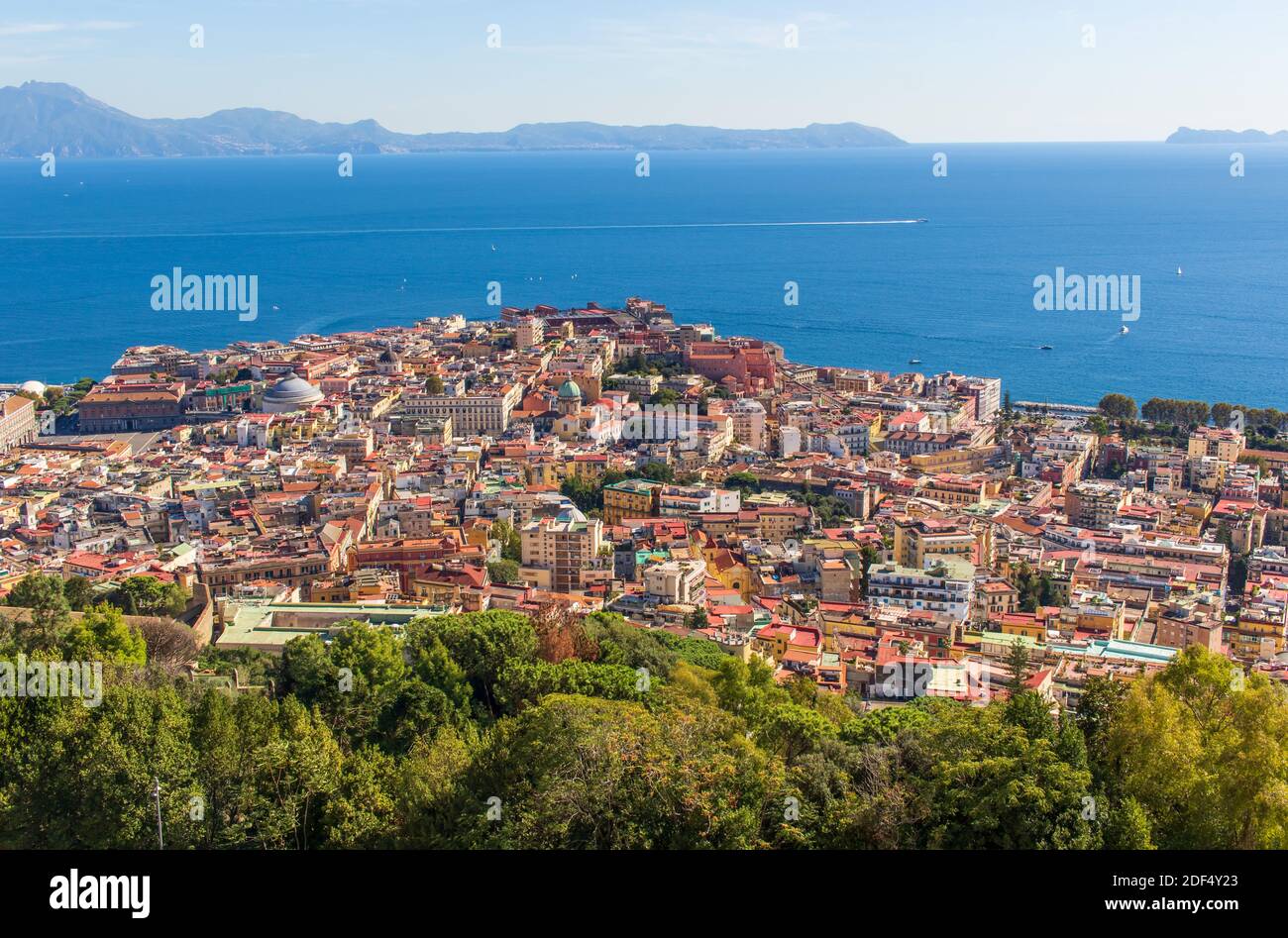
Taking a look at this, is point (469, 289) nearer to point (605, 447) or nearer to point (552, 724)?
point (605, 447)

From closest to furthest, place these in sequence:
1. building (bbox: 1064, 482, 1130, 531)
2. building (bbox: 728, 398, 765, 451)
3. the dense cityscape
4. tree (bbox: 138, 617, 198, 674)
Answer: the dense cityscape, tree (bbox: 138, 617, 198, 674), building (bbox: 1064, 482, 1130, 531), building (bbox: 728, 398, 765, 451)

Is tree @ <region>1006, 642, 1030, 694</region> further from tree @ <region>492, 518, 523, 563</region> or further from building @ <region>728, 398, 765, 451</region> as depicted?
building @ <region>728, 398, 765, 451</region>

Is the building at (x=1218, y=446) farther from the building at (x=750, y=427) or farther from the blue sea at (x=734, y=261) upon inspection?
the building at (x=750, y=427)

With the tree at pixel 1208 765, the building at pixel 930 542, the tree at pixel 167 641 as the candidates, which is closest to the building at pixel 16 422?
the tree at pixel 167 641

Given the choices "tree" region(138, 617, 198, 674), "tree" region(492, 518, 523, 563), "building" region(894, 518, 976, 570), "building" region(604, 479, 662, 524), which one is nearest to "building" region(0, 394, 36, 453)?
"tree" region(492, 518, 523, 563)

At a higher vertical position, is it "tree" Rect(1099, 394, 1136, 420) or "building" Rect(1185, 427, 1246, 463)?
"tree" Rect(1099, 394, 1136, 420)
